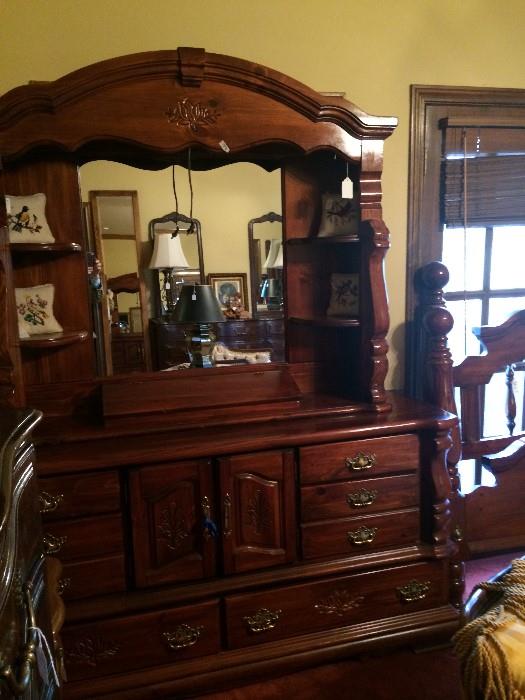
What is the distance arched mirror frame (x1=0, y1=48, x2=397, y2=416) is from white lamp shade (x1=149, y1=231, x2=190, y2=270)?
0.23 metres

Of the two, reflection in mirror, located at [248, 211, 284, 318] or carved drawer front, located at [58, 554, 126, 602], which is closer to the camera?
carved drawer front, located at [58, 554, 126, 602]

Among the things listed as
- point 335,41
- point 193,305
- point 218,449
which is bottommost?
point 218,449

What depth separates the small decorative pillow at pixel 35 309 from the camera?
5.44 feet

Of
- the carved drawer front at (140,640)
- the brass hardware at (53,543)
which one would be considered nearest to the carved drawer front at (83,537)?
the brass hardware at (53,543)

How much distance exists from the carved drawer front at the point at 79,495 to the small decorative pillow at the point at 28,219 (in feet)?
2.45

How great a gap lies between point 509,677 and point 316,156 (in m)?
1.56

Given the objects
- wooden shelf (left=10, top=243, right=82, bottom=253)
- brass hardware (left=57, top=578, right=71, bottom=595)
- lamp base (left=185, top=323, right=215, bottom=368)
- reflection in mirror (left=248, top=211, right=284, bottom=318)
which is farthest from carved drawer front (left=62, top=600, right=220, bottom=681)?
wooden shelf (left=10, top=243, right=82, bottom=253)

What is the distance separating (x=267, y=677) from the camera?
1.61 metres

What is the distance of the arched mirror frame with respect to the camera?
1445mm

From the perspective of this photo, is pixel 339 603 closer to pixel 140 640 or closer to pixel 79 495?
pixel 140 640

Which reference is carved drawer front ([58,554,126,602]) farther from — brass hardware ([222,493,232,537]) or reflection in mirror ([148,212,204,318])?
reflection in mirror ([148,212,204,318])

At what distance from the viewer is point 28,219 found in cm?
162

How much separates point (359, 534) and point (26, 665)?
1.16 meters

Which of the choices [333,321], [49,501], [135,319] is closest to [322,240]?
[333,321]
